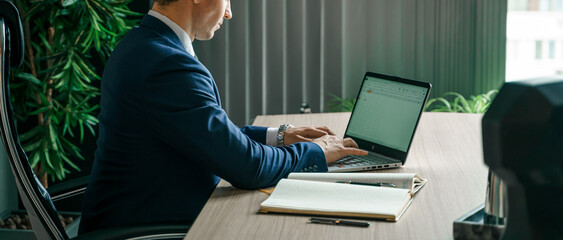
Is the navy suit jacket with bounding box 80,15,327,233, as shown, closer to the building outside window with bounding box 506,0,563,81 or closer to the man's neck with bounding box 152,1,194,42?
the man's neck with bounding box 152,1,194,42

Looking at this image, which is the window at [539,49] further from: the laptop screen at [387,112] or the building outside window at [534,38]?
the laptop screen at [387,112]

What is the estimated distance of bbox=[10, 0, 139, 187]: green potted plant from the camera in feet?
9.78

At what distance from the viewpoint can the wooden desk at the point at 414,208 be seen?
1.19 m

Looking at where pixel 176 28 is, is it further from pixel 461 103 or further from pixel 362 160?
pixel 461 103

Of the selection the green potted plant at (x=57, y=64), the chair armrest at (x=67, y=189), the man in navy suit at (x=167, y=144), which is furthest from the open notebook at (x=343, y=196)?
the green potted plant at (x=57, y=64)

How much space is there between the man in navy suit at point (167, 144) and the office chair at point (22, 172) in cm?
8

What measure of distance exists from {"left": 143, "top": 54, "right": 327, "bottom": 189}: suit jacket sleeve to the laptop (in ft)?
0.81

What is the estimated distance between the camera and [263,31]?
3.65m

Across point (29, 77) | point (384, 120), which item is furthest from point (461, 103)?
point (29, 77)

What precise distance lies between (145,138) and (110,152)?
0.39ft

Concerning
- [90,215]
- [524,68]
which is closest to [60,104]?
[90,215]

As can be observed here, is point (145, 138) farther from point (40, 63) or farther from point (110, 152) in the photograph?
point (40, 63)

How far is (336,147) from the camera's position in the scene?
5.60 feet

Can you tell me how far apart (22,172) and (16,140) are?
0.06 m
